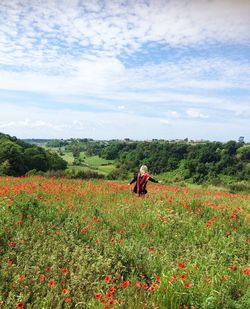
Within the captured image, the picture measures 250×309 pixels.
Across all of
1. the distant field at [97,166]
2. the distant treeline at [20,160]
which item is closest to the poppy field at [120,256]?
the distant treeline at [20,160]

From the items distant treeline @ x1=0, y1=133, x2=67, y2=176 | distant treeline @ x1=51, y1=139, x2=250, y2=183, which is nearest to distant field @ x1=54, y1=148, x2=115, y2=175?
distant treeline @ x1=51, y1=139, x2=250, y2=183

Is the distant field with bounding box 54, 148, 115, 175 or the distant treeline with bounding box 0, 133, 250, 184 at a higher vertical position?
the distant treeline with bounding box 0, 133, 250, 184

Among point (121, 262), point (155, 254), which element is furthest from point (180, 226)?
point (121, 262)

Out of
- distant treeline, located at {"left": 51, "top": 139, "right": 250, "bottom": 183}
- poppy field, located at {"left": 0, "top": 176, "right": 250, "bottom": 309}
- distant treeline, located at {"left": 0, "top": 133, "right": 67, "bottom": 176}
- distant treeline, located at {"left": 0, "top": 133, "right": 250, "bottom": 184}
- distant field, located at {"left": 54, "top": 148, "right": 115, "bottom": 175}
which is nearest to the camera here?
poppy field, located at {"left": 0, "top": 176, "right": 250, "bottom": 309}

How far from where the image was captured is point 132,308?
3881 mm

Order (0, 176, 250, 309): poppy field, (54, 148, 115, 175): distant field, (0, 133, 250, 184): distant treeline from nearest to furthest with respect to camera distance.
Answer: (0, 176, 250, 309): poppy field → (54, 148, 115, 175): distant field → (0, 133, 250, 184): distant treeline

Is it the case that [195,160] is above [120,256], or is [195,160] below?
below

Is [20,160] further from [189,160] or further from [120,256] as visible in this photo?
[189,160]

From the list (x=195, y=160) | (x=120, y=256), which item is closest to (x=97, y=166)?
(x=195, y=160)

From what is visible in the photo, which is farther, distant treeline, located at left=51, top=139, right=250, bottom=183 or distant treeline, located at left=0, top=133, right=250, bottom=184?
distant treeline, located at left=51, top=139, right=250, bottom=183

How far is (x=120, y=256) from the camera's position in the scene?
5.29 meters

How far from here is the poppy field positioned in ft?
13.4

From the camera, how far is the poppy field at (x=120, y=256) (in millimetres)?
4070

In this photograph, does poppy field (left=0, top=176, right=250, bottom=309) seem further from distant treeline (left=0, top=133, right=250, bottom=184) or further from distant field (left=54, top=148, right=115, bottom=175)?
distant treeline (left=0, top=133, right=250, bottom=184)
